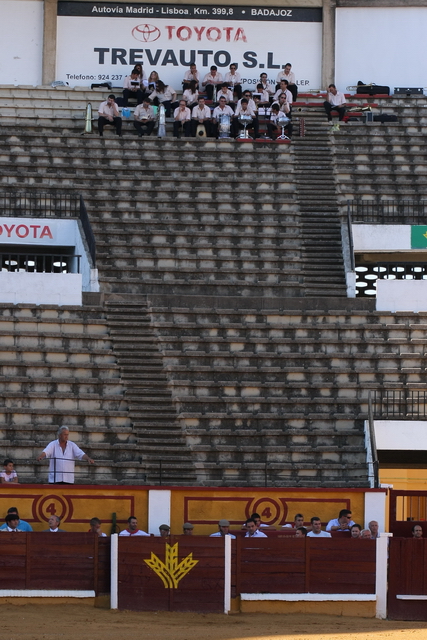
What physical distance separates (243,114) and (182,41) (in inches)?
140

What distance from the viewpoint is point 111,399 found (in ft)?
58.5

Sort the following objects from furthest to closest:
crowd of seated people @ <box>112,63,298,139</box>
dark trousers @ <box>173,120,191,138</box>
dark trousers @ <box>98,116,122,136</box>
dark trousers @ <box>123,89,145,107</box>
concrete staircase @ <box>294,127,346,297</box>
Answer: dark trousers @ <box>123,89,145,107</box>
crowd of seated people @ <box>112,63,298,139</box>
dark trousers @ <box>173,120,191,138</box>
dark trousers @ <box>98,116,122,136</box>
concrete staircase @ <box>294,127,346,297</box>

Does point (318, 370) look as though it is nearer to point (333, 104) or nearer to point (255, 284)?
point (255, 284)

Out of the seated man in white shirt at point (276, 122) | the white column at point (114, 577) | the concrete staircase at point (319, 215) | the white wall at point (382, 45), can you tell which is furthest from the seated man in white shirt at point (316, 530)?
the white wall at point (382, 45)

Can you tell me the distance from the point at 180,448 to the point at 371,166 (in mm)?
8458

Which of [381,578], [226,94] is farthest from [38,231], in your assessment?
[381,578]

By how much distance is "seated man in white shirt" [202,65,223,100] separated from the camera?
2533 centimetres

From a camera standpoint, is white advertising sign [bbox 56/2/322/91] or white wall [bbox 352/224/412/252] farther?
white advertising sign [bbox 56/2/322/91]

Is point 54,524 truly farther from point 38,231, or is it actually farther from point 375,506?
point 38,231

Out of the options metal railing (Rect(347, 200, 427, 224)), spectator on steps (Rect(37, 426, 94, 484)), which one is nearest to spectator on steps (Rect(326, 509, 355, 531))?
spectator on steps (Rect(37, 426, 94, 484))

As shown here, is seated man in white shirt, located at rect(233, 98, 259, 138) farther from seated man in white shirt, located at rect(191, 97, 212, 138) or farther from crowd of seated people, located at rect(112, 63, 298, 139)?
seated man in white shirt, located at rect(191, 97, 212, 138)

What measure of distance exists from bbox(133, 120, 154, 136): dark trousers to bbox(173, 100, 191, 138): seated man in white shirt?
1.41ft

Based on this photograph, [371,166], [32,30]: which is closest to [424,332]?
[371,166]

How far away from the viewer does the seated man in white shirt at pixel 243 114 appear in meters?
24.0
